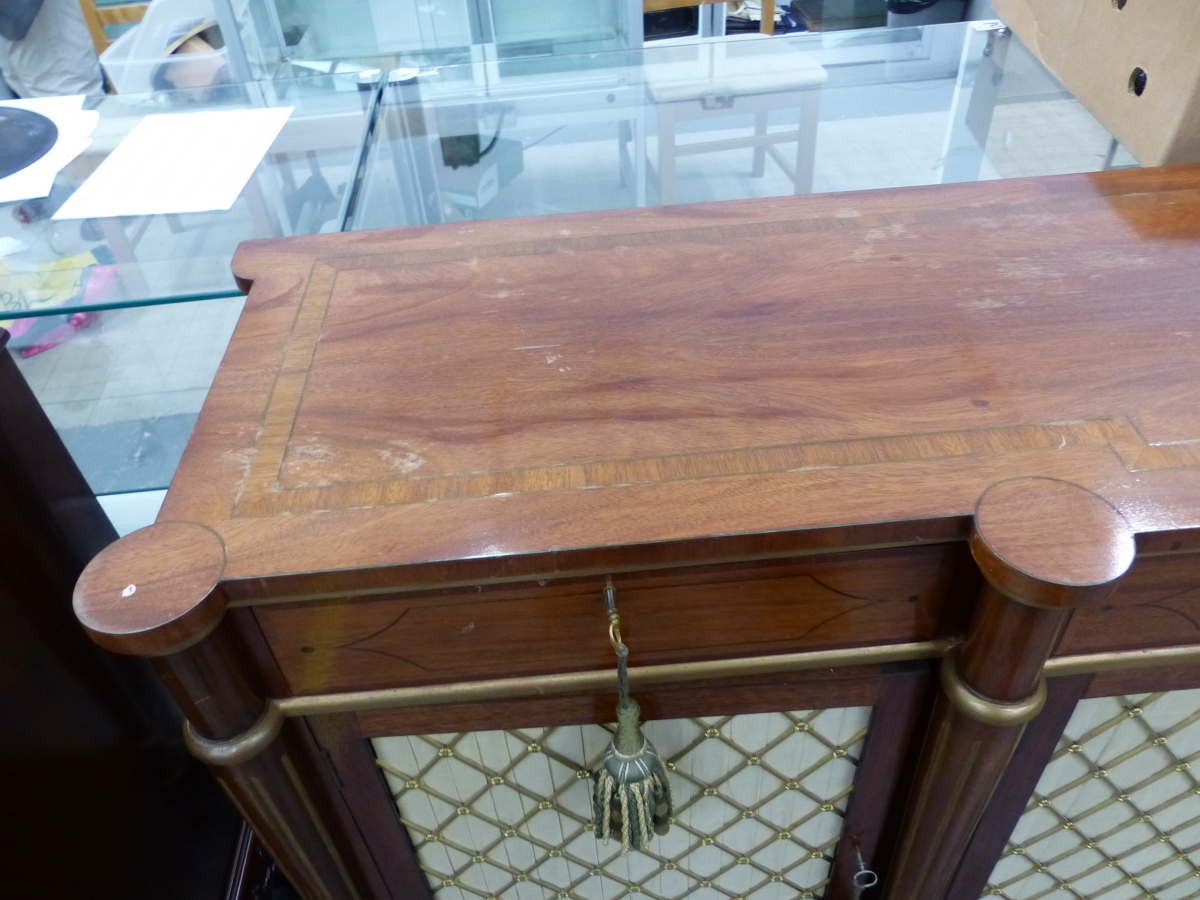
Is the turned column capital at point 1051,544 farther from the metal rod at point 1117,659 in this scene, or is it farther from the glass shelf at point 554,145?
the glass shelf at point 554,145

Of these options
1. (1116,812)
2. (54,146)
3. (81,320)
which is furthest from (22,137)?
(1116,812)

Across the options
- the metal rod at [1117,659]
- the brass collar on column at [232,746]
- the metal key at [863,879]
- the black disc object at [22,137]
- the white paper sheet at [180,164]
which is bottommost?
the metal key at [863,879]

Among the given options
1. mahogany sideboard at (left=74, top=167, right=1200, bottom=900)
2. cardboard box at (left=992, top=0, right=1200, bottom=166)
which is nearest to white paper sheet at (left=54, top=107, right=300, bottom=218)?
mahogany sideboard at (left=74, top=167, right=1200, bottom=900)

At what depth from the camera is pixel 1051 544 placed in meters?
0.42

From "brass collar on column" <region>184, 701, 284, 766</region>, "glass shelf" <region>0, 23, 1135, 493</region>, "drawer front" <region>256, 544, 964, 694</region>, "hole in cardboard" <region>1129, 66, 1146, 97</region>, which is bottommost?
"brass collar on column" <region>184, 701, 284, 766</region>

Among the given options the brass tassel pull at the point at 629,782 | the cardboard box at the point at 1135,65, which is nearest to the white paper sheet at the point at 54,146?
the brass tassel pull at the point at 629,782

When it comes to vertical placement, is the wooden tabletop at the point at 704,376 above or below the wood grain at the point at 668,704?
above

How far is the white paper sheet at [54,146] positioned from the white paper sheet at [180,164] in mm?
41

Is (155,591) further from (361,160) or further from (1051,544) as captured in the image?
(361,160)

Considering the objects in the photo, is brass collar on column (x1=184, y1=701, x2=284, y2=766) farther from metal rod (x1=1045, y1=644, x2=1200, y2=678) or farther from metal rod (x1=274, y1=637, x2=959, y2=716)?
metal rod (x1=1045, y1=644, x2=1200, y2=678)

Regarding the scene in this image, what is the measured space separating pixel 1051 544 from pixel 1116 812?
1.33 feet

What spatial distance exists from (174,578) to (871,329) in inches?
17.7

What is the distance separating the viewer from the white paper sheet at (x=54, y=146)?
2.68ft

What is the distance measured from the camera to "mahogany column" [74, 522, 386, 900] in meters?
0.42
